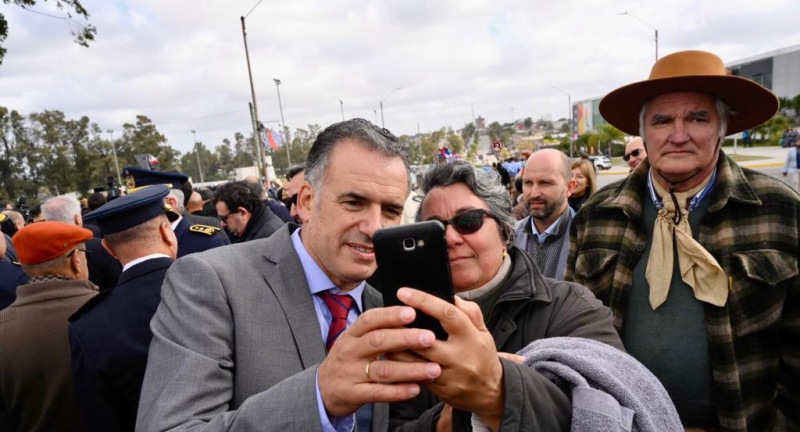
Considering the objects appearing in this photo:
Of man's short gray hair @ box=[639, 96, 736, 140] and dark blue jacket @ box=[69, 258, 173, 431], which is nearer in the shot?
dark blue jacket @ box=[69, 258, 173, 431]

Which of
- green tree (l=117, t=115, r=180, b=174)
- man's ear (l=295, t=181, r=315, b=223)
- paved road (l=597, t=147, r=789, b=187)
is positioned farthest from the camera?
green tree (l=117, t=115, r=180, b=174)

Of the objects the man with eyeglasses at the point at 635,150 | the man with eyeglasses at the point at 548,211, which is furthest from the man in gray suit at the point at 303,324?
A: the man with eyeglasses at the point at 635,150

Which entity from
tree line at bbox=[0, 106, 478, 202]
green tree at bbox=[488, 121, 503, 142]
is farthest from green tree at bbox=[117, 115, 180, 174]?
green tree at bbox=[488, 121, 503, 142]

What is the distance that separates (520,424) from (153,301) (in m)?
2.01

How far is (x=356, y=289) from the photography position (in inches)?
65.4

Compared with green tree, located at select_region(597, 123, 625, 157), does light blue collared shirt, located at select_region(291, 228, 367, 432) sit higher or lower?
higher

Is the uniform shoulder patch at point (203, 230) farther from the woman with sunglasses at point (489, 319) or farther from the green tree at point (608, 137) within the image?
the green tree at point (608, 137)

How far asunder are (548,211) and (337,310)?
2964 mm

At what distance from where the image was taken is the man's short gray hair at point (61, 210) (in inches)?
197

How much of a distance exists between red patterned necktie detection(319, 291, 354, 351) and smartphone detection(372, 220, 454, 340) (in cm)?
68

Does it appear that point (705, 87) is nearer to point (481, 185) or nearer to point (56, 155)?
point (481, 185)

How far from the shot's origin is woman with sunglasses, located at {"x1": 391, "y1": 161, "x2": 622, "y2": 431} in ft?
2.89

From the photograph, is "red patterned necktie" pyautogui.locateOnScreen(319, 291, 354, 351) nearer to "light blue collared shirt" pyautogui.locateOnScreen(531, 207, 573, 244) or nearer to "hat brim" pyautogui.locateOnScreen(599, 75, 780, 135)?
"hat brim" pyautogui.locateOnScreen(599, 75, 780, 135)

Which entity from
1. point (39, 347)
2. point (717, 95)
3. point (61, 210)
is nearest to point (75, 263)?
point (39, 347)
